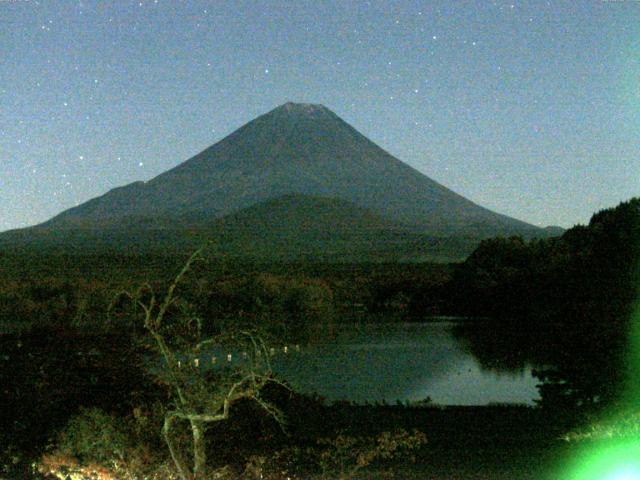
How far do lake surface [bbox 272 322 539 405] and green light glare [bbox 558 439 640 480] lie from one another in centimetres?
513

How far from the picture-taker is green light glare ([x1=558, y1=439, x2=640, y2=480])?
29.1ft

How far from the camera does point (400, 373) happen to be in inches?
947

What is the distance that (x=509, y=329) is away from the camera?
118 feet

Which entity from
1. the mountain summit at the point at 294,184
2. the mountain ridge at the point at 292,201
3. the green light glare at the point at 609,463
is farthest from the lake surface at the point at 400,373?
the mountain summit at the point at 294,184

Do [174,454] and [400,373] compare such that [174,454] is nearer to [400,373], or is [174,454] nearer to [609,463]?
[609,463]

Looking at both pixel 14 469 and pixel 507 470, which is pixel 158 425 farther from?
pixel 507 470

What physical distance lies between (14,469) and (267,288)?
118 ft

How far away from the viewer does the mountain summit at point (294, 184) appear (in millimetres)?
138750

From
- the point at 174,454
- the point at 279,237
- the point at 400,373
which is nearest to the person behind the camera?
the point at 174,454

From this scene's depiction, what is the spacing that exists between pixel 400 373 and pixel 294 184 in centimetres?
13548

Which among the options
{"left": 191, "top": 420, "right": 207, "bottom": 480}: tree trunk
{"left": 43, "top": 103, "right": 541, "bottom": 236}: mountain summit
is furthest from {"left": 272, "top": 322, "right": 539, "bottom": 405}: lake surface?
{"left": 43, "top": 103, "right": 541, "bottom": 236}: mountain summit

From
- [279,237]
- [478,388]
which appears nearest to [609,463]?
[478,388]

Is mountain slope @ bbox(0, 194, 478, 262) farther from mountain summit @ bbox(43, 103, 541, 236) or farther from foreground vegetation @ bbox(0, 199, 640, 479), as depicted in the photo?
foreground vegetation @ bbox(0, 199, 640, 479)

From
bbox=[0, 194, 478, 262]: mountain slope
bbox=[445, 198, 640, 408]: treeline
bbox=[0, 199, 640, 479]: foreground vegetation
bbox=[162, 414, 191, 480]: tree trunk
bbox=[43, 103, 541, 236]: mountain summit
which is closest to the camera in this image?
bbox=[162, 414, 191, 480]: tree trunk
